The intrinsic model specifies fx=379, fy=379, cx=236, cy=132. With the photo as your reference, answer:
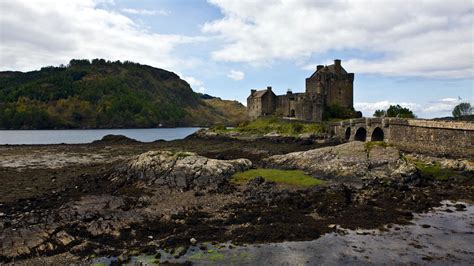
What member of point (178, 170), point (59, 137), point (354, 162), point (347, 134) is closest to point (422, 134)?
point (354, 162)

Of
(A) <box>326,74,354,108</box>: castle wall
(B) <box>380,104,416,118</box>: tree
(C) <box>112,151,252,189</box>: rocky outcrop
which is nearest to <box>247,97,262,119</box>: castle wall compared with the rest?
(A) <box>326,74,354,108</box>: castle wall

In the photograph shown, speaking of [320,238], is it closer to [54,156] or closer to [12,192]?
[12,192]

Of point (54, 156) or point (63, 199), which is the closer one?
point (63, 199)

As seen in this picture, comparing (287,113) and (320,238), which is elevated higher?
(287,113)

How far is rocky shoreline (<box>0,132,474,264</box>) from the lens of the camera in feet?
58.0

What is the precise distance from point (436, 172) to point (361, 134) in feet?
79.8

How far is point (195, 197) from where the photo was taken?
26.1 meters

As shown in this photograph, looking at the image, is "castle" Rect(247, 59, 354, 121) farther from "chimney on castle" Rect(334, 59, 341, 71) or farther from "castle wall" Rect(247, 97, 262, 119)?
"castle wall" Rect(247, 97, 262, 119)

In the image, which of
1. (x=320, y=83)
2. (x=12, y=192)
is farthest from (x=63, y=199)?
(x=320, y=83)

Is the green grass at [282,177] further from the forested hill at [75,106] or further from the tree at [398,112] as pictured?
the forested hill at [75,106]

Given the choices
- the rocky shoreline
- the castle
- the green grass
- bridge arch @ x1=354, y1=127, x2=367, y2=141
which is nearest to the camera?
the rocky shoreline

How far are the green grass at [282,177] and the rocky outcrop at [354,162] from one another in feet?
6.74

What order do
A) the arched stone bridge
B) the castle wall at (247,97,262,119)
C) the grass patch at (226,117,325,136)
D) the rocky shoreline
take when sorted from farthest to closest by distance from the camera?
the castle wall at (247,97,262,119)
the grass patch at (226,117,325,136)
the arched stone bridge
the rocky shoreline

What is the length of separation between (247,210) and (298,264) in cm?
775
